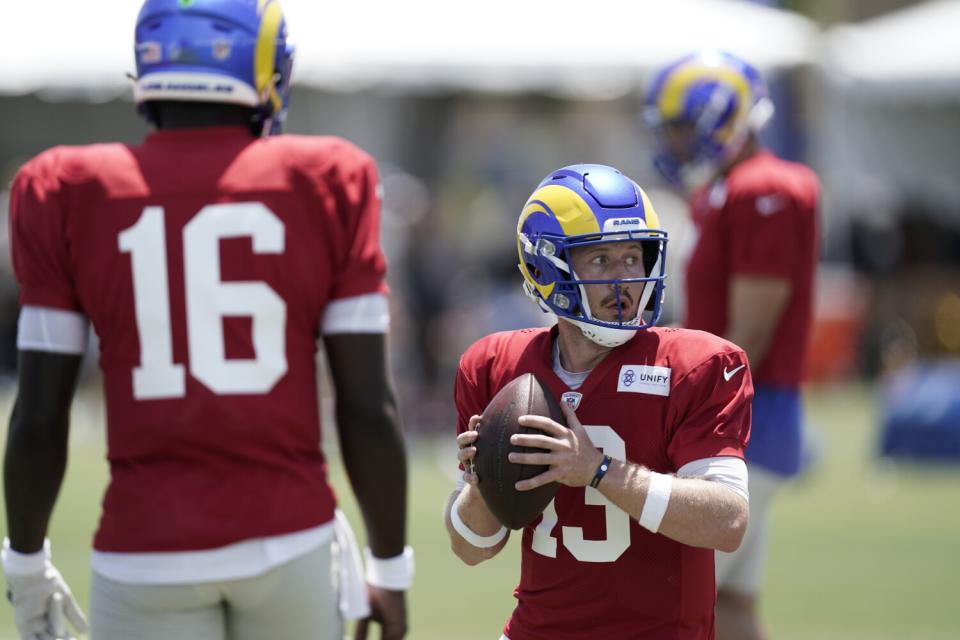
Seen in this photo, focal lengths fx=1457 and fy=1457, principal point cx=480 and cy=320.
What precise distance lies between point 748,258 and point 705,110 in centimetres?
61

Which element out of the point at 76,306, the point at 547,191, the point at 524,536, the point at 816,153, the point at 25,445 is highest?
the point at 547,191

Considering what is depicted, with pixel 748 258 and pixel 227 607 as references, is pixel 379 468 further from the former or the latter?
pixel 748 258

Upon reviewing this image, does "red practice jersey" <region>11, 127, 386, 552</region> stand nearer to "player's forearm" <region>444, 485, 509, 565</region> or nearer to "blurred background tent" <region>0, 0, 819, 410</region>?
"player's forearm" <region>444, 485, 509, 565</region>

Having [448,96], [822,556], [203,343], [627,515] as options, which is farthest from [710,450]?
[448,96]

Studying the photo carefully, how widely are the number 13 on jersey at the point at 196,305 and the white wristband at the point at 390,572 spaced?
577mm

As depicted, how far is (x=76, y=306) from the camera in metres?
3.33

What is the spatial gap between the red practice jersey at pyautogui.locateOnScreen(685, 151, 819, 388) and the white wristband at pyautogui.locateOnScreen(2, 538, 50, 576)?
2.60 metres

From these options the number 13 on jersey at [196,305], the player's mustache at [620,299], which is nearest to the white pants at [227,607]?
the number 13 on jersey at [196,305]

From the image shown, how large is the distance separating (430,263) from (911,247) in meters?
6.68

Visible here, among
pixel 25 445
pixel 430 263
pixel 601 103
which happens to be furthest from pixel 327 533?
pixel 601 103

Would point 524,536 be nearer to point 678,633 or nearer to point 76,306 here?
point 678,633

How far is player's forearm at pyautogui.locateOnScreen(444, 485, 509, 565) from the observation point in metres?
3.24

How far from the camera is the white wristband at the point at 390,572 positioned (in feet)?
11.6

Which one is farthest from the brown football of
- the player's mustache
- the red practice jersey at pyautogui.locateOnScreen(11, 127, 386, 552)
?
the red practice jersey at pyautogui.locateOnScreen(11, 127, 386, 552)
